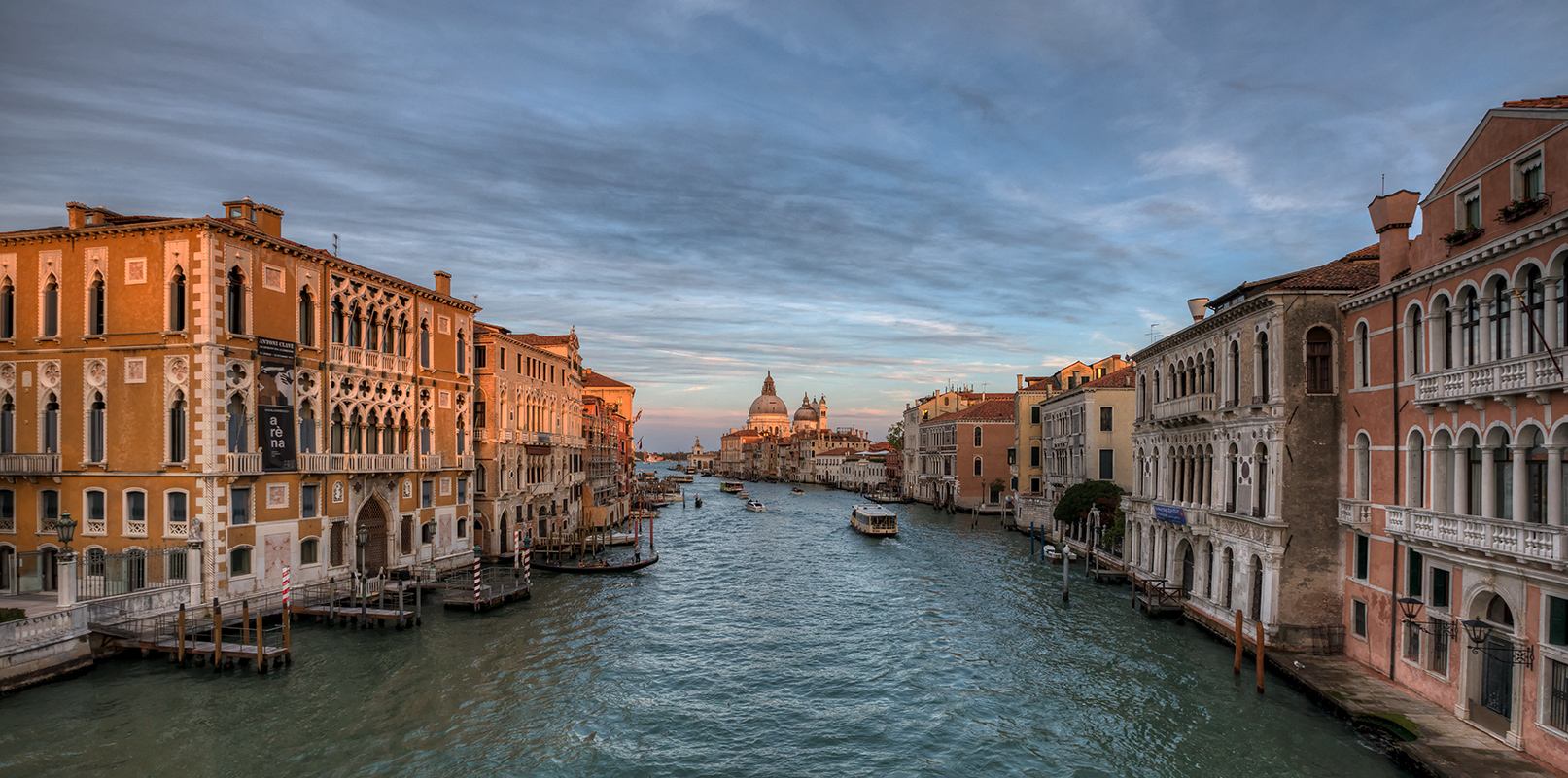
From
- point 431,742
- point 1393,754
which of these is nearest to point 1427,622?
point 1393,754

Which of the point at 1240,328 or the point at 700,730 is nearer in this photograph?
the point at 700,730

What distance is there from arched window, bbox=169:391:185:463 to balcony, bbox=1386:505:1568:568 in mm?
26020

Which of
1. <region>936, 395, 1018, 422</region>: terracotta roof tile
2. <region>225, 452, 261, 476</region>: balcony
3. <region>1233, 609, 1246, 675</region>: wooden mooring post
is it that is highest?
<region>936, 395, 1018, 422</region>: terracotta roof tile

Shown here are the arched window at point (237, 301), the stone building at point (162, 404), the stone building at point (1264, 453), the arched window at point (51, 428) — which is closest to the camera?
the stone building at point (1264, 453)

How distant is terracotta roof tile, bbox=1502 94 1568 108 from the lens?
12180 mm

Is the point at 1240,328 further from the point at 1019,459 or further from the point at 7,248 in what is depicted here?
the point at 1019,459

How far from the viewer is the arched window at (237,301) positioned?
21.8 m

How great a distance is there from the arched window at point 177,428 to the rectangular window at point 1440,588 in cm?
2628

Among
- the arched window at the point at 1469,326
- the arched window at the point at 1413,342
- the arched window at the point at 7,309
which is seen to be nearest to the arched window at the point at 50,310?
the arched window at the point at 7,309

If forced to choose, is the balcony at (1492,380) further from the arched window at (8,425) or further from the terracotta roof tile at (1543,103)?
the arched window at (8,425)

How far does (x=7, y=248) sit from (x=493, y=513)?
692 inches

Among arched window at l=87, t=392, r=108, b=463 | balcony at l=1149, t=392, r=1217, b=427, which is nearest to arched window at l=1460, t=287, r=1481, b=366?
balcony at l=1149, t=392, r=1217, b=427

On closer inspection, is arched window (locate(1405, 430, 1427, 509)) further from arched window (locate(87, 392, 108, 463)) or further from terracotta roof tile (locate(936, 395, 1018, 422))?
terracotta roof tile (locate(936, 395, 1018, 422))

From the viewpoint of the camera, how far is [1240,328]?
786 inches
